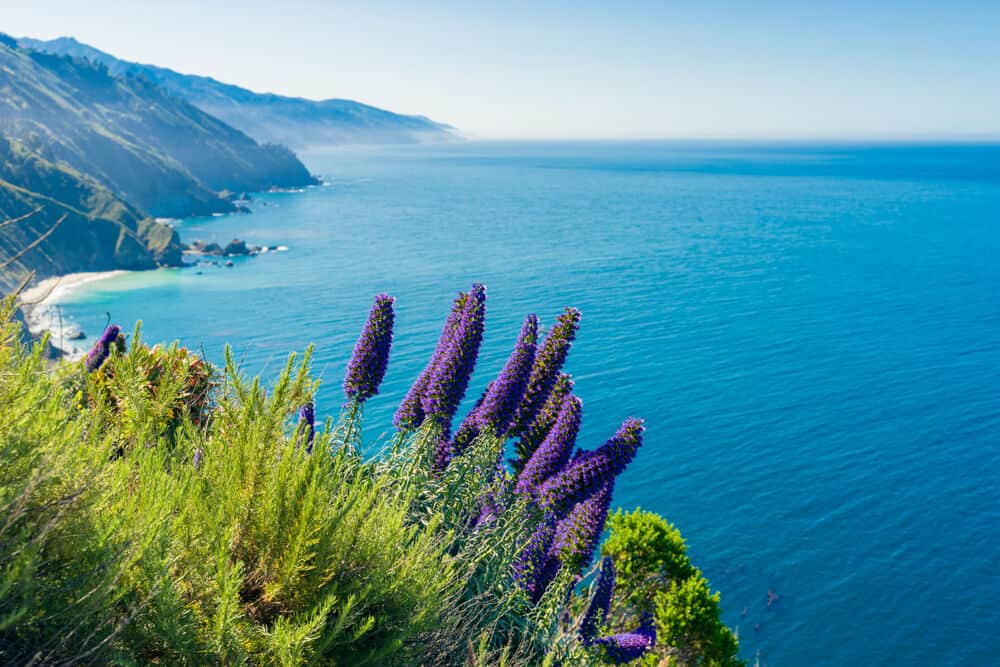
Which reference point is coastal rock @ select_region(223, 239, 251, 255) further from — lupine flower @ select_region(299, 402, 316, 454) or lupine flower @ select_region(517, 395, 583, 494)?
lupine flower @ select_region(517, 395, 583, 494)

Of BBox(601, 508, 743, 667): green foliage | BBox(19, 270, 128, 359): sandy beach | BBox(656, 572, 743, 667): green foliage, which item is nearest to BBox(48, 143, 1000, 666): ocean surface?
BBox(19, 270, 128, 359): sandy beach

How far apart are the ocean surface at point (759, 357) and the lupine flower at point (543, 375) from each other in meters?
1.94

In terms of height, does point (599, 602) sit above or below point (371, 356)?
below

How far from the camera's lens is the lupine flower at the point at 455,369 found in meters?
5.92

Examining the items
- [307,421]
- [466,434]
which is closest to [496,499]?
[466,434]

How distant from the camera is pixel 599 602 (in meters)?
7.32

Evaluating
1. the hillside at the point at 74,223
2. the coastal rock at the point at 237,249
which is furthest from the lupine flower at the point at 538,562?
the coastal rock at the point at 237,249

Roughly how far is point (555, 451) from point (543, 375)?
79cm

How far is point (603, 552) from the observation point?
19141mm

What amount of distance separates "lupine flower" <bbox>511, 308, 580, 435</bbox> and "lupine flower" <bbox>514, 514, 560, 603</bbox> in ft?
2.98

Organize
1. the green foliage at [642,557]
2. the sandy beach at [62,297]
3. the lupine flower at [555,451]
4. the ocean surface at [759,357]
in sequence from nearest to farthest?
the lupine flower at [555,451]
the green foliage at [642,557]
the ocean surface at [759,357]
the sandy beach at [62,297]

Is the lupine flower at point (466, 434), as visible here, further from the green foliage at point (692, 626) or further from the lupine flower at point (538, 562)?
the green foliage at point (692, 626)

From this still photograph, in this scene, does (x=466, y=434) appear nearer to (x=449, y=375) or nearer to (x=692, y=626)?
(x=449, y=375)

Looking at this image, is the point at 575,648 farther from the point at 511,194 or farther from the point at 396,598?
the point at 511,194
